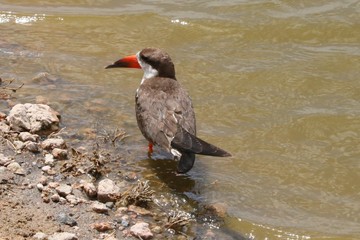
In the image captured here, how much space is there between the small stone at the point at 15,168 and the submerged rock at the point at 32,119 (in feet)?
2.05

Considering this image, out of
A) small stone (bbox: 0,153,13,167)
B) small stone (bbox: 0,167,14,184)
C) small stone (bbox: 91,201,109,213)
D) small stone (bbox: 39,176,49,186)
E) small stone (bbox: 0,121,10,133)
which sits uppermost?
small stone (bbox: 0,121,10,133)

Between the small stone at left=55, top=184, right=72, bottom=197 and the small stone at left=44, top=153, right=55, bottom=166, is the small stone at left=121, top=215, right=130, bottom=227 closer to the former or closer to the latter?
the small stone at left=55, top=184, right=72, bottom=197

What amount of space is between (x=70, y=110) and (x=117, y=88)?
36.2 inches

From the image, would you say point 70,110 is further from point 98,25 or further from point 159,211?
point 98,25

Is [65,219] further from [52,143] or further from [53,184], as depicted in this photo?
[52,143]

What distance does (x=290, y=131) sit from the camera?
7047 mm

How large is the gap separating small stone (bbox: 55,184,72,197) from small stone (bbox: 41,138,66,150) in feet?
2.10

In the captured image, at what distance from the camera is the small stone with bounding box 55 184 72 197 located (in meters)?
5.36

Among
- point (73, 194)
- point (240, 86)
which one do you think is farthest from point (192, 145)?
point (240, 86)

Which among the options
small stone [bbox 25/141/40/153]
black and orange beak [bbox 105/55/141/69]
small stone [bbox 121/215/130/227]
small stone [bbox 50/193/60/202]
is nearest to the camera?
small stone [bbox 121/215/130/227]

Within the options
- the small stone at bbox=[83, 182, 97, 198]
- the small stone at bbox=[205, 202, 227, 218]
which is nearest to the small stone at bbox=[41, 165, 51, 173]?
the small stone at bbox=[83, 182, 97, 198]

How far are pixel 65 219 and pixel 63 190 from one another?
0.37 metres

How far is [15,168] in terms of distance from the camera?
5.57 meters

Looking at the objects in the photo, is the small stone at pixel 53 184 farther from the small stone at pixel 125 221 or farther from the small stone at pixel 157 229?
the small stone at pixel 157 229
